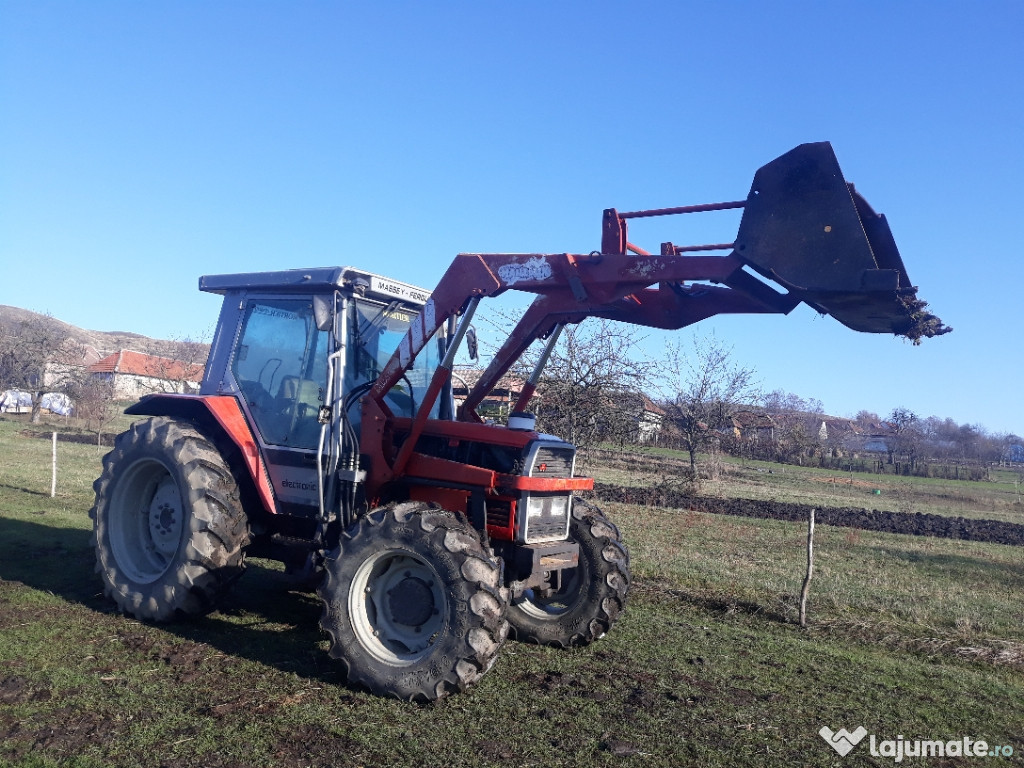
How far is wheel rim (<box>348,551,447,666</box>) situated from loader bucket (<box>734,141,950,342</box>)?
2905mm

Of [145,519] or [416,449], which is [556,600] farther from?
[145,519]

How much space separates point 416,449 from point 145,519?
8.54 feet

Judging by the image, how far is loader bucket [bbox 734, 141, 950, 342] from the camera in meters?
4.40

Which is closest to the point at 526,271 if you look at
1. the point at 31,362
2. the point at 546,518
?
the point at 546,518

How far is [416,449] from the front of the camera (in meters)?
6.16

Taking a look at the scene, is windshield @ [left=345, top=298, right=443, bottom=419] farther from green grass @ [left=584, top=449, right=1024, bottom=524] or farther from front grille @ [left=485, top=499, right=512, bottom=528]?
green grass @ [left=584, top=449, right=1024, bottom=524]

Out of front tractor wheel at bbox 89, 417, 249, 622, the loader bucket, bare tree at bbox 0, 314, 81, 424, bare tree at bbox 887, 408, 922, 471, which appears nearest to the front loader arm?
the loader bucket

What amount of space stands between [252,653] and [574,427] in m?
8.60

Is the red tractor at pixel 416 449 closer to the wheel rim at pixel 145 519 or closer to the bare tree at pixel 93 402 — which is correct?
the wheel rim at pixel 145 519

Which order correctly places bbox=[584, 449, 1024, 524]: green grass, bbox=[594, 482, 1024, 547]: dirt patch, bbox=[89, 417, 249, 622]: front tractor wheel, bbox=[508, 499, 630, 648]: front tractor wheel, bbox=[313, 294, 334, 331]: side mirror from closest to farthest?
bbox=[89, 417, 249, 622]: front tractor wheel
bbox=[313, 294, 334, 331]: side mirror
bbox=[508, 499, 630, 648]: front tractor wheel
bbox=[594, 482, 1024, 547]: dirt patch
bbox=[584, 449, 1024, 524]: green grass

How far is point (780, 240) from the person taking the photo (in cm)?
466

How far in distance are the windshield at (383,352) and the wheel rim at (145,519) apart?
6.01 ft

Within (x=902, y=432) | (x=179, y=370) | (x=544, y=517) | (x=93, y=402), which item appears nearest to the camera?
(x=544, y=517)

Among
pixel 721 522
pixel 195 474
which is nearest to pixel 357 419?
pixel 195 474
